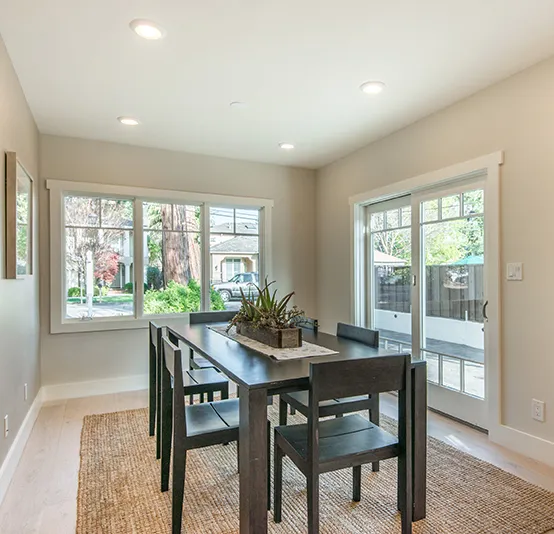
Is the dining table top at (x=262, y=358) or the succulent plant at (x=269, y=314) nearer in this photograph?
the dining table top at (x=262, y=358)

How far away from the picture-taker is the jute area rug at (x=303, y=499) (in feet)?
6.15

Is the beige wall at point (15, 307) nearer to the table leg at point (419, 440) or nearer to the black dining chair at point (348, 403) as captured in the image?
the black dining chair at point (348, 403)

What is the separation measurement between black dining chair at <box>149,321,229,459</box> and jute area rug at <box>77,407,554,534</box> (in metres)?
0.25

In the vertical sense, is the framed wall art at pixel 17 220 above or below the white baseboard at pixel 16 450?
above

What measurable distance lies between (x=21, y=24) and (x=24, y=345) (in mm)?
2144

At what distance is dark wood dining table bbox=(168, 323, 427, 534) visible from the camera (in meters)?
1.57

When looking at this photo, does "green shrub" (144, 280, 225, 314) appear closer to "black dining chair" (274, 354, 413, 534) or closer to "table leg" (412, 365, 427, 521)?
"black dining chair" (274, 354, 413, 534)

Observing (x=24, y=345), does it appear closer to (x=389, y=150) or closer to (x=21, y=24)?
(x=21, y=24)

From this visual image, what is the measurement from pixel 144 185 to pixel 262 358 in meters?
2.84

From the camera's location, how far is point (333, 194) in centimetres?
470

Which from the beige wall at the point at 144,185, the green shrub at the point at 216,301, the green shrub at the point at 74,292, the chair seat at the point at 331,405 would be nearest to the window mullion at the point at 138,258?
the beige wall at the point at 144,185

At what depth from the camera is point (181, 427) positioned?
184cm

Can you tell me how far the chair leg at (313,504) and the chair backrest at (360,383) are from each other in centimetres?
5

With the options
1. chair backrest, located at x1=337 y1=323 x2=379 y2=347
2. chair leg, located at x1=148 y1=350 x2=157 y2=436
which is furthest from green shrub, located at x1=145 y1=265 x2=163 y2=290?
chair backrest, located at x1=337 y1=323 x2=379 y2=347
